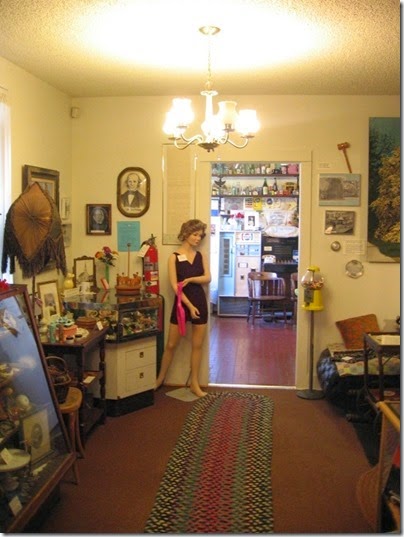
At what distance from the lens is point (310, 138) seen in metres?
4.82

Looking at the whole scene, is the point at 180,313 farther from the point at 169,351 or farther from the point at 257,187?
the point at 257,187

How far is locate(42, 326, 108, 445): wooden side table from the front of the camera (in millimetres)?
3541

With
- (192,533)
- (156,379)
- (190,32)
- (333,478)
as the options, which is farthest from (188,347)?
(190,32)

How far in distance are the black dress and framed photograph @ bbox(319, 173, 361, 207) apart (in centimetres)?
129

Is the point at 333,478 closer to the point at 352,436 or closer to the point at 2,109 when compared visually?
the point at 352,436

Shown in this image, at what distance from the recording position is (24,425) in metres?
2.59

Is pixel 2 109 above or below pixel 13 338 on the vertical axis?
above

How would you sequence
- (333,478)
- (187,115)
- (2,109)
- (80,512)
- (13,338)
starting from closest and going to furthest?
(13,338)
(80,512)
(187,115)
(333,478)
(2,109)

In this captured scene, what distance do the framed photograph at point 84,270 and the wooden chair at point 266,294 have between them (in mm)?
3562

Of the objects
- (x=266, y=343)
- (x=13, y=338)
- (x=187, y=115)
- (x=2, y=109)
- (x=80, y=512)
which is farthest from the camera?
(x=266, y=343)

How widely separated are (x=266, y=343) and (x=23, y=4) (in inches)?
196

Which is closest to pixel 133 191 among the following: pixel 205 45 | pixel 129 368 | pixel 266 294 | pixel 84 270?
pixel 84 270

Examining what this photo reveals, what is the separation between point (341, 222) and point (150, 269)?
177 centimetres

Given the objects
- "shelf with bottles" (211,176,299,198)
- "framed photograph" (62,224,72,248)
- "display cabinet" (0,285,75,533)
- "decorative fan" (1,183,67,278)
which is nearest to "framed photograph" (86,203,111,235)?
"framed photograph" (62,224,72,248)
